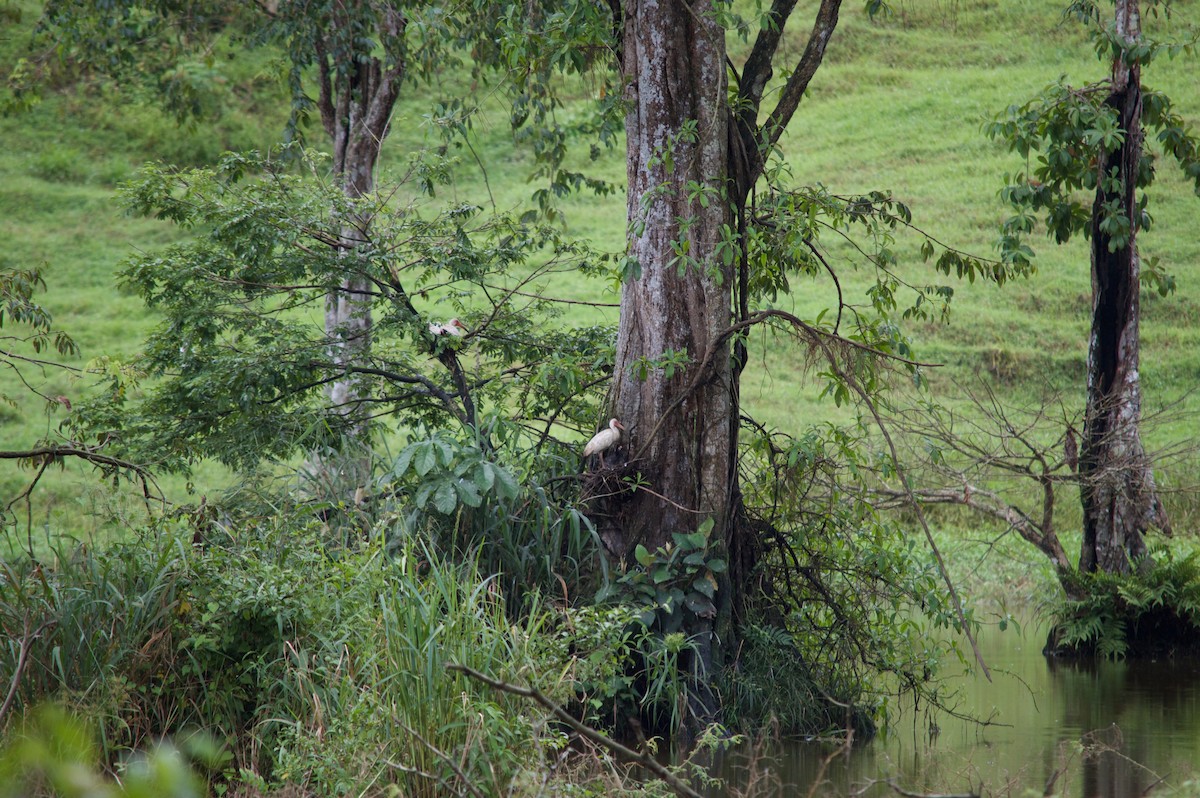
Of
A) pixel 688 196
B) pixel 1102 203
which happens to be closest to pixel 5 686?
pixel 688 196

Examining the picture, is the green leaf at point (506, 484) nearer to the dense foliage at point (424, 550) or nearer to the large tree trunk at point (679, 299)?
the dense foliage at point (424, 550)

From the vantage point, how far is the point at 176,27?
10.9 meters

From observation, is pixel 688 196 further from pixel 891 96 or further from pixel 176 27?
pixel 891 96

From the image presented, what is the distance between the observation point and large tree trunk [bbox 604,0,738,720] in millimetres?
5984

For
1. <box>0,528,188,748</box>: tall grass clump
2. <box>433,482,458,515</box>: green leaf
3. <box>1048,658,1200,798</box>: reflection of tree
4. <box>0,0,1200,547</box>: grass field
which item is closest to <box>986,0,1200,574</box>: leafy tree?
<box>1048,658,1200,798</box>: reflection of tree

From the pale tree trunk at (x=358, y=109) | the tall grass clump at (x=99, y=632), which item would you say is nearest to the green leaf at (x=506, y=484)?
the tall grass clump at (x=99, y=632)

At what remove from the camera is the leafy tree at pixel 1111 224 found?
8555mm

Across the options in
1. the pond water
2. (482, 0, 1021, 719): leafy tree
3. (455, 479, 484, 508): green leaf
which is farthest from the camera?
(482, 0, 1021, 719): leafy tree

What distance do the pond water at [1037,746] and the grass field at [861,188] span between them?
639cm

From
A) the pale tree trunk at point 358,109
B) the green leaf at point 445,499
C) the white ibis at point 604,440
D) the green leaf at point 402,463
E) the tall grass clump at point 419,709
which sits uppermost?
the pale tree trunk at point 358,109

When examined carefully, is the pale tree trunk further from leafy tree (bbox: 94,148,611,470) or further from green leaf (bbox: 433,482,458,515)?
green leaf (bbox: 433,482,458,515)

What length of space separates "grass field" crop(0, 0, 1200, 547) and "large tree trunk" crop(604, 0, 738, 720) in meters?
8.85

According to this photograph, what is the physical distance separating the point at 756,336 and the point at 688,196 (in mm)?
14436

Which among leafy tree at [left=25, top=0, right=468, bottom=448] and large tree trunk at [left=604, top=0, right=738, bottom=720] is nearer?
large tree trunk at [left=604, top=0, right=738, bottom=720]
